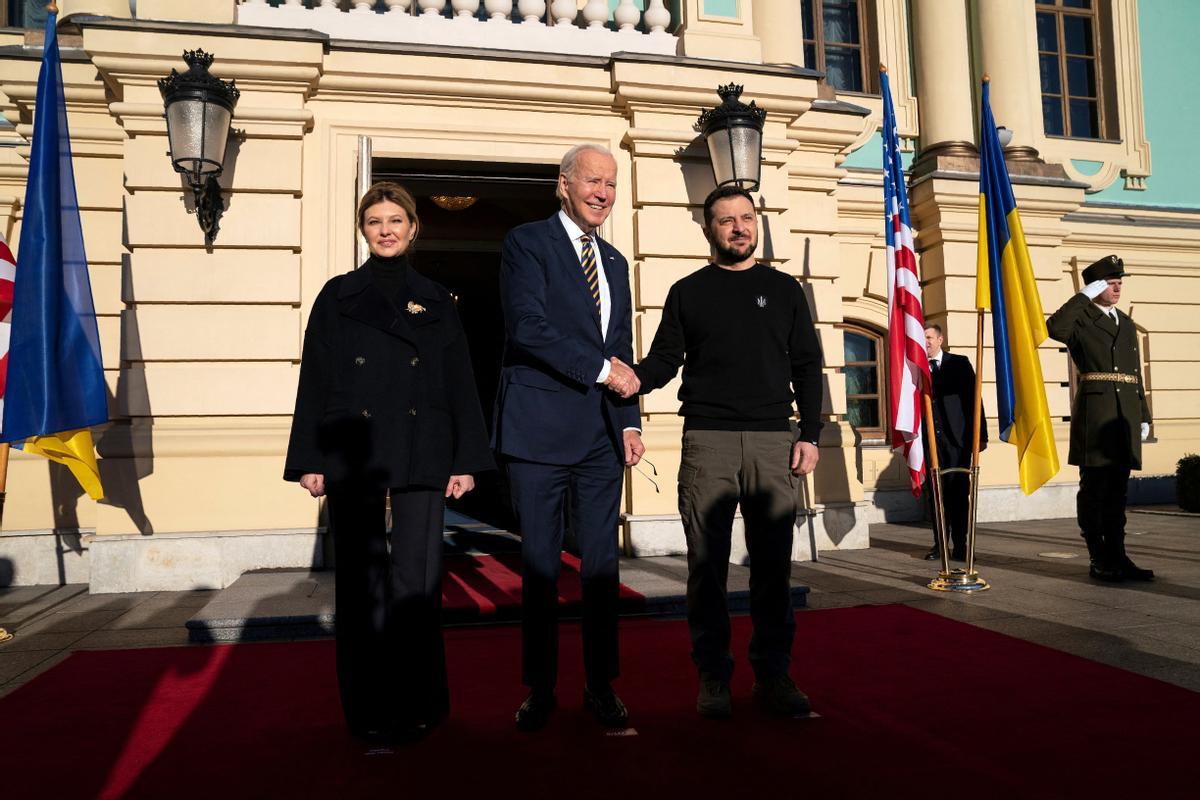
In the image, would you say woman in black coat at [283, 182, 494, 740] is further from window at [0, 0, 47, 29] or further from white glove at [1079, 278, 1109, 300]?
window at [0, 0, 47, 29]

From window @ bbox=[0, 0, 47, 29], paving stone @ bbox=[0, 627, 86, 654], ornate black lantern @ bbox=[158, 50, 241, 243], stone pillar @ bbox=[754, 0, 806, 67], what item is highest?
window @ bbox=[0, 0, 47, 29]

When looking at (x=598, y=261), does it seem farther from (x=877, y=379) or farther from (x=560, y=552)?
(x=877, y=379)

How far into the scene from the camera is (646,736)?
2.65 metres

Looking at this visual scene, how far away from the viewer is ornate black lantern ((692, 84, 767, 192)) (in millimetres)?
6160

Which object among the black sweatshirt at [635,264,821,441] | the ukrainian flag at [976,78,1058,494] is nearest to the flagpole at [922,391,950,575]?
the ukrainian flag at [976,78,1058,494]

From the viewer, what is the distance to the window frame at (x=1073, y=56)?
11.2 meters

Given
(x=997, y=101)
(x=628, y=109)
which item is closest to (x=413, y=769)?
(x=628, y=109)

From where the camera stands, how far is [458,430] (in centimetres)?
286

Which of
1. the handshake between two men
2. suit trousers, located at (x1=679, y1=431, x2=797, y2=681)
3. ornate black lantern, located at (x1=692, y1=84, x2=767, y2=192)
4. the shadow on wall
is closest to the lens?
the handshake between two men

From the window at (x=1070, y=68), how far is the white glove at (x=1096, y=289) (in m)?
6.80

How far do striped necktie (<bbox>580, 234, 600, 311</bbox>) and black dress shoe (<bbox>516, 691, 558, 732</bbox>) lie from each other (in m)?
1.30

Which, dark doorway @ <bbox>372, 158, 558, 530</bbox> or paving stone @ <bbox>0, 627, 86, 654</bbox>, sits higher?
dark doorway @ <bbox>372, 158, 558, 530</bbox>

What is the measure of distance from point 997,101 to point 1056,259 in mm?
2044

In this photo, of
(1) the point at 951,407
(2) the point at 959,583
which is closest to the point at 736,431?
(2) the point at 959,583
